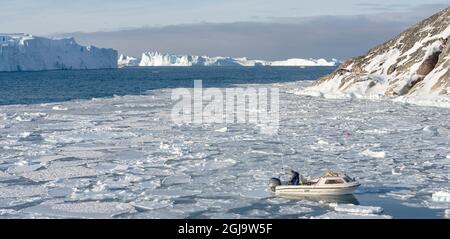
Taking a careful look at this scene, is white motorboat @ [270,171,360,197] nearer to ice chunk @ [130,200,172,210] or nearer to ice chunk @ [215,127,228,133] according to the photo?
ice chunk @ [130,200,172,210]

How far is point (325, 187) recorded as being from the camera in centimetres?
1984

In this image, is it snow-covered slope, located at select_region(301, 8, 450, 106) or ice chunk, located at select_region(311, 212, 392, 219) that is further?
snow-covered slope, located at select_region(301, 8, 450, 106)

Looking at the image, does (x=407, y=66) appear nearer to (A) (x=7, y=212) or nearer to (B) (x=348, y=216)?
(B) (x=348, y=216)

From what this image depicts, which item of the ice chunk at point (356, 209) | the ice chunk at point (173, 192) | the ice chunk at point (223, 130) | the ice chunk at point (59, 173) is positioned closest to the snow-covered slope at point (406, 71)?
the ice chunk at point (223, 130)

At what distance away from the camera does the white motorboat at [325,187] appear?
19750mm

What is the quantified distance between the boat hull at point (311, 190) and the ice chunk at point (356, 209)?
115cm

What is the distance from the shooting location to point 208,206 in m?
18.5

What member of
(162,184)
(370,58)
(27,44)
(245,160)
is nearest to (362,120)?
(245,160)

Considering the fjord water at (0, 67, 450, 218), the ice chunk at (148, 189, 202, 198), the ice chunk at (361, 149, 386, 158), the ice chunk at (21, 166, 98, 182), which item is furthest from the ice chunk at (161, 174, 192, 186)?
the ice chunk at (361, 149, 386, 158)

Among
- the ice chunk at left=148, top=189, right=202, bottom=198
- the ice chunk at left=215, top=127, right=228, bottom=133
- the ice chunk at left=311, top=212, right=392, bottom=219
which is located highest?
the ice chunk at left=311, top=212, right=392, bottom=219

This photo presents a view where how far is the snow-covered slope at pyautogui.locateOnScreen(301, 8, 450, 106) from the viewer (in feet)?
201

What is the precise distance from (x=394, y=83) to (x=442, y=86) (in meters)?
9.45

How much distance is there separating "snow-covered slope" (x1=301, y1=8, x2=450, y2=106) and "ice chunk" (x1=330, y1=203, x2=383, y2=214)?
132ft
